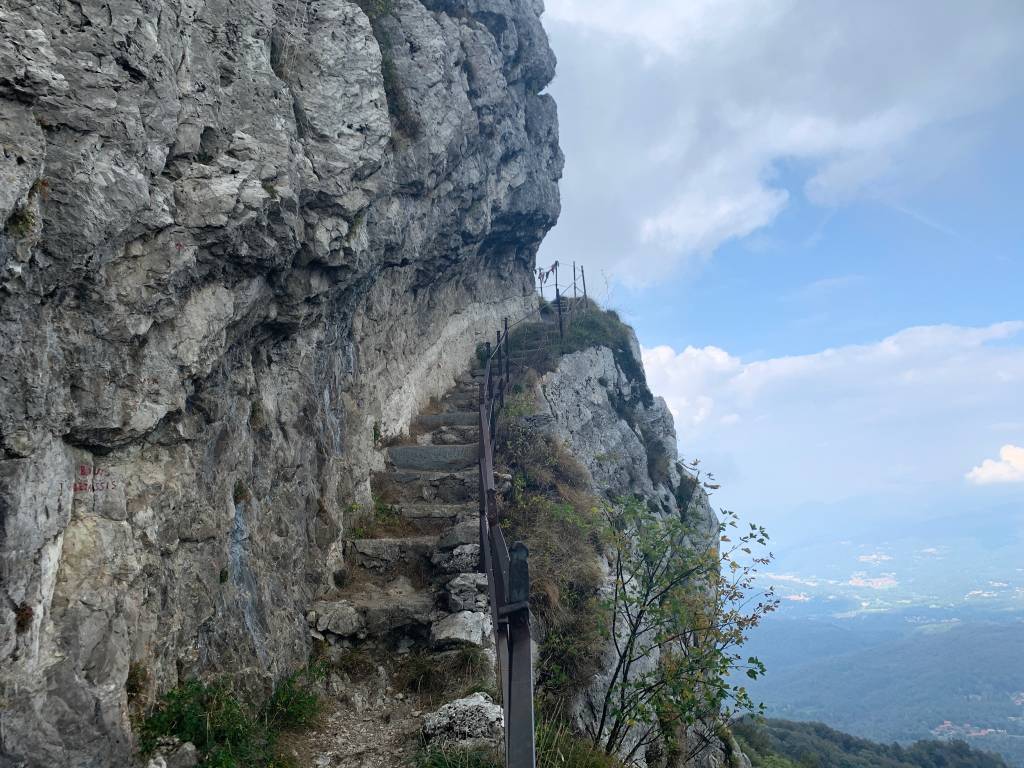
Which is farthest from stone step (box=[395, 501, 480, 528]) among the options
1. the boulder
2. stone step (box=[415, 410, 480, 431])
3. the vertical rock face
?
the boulder

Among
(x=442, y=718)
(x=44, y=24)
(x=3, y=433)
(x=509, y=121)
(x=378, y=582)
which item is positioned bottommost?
(x=442, y=718)

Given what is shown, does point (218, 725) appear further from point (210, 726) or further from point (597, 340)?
point (597, 340)

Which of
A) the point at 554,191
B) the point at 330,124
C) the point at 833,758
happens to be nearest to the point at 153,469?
the point at 330,124

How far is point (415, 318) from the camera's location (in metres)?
11.9

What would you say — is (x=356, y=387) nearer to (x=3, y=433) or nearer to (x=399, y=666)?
(x=399, y=666)

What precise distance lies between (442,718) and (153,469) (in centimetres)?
Answer: 290

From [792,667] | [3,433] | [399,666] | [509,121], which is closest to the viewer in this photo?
[3,433]

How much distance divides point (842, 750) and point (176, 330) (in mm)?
36343

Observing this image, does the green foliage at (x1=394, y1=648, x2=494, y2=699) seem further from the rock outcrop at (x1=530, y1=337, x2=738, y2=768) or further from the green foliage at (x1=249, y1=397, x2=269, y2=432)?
the rock outcrop at (x1=530, y1=337, x2=738, y2=768)

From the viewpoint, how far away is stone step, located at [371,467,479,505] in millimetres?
9227

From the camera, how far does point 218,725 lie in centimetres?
434

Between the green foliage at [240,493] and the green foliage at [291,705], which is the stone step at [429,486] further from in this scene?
the green foliage at [291,705]

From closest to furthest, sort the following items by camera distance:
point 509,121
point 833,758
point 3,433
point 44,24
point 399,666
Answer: point 3,433 → point 44,24 → point 399,666 → point 509,121 → point 833,758

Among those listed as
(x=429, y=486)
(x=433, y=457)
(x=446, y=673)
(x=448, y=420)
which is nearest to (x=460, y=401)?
(x=448, y=420)
